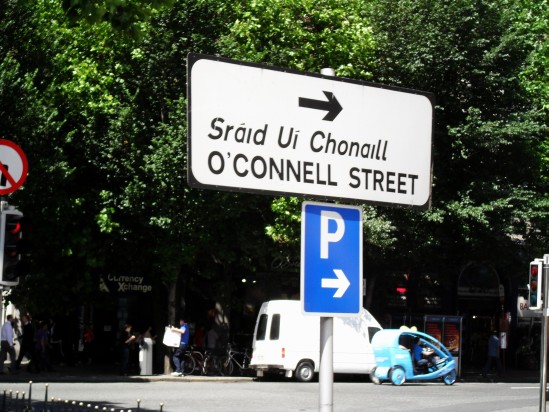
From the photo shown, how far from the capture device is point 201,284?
3838 centimetres

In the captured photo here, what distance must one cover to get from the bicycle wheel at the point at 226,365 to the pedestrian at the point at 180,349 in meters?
1.91

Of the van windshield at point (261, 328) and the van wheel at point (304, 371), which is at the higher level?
the van windshield at point (261, 328)

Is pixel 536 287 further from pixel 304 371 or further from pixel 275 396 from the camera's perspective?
pixel 304 371

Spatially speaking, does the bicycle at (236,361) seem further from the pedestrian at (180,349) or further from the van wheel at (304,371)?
the van wheel at (304,371)

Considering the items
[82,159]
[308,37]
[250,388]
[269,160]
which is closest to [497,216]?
[308,37]

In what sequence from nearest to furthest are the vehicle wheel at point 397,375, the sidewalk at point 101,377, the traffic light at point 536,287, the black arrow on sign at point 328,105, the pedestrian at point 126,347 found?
the black arrow on sign at point 328,105, the traffic light at point 536,287, the sidewalk at point 101,377, the vehicle wheel at point 397,375, the pedestrian at point 126,347

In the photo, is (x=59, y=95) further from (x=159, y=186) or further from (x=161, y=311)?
(x=161, y=311)

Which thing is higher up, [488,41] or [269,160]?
[488,41]

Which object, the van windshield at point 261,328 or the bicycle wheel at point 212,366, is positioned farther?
the bicycle wheel at point 212,366

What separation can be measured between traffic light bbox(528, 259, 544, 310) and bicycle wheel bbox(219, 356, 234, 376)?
17070 millimetres

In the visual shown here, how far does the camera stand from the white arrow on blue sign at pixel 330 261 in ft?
14.0

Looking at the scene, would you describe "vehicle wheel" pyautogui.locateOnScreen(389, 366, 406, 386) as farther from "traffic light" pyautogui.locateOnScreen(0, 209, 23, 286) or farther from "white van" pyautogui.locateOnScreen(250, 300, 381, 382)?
"traffic light" pyautogui.locateOnScreen(0, 209, 23, 286)

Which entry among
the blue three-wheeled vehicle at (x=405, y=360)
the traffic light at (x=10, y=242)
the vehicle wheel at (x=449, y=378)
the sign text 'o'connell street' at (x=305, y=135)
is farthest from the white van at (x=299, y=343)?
the sign text 'o'connell street' at (x=305, y=135)

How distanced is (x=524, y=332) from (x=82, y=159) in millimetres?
23674
